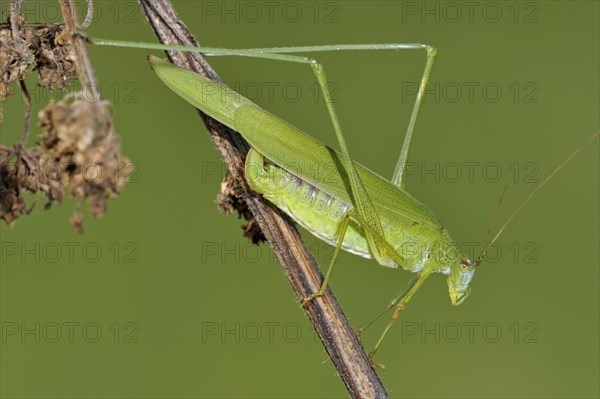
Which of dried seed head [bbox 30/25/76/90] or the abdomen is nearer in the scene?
dried seed head [bbox 30/25/76/90]

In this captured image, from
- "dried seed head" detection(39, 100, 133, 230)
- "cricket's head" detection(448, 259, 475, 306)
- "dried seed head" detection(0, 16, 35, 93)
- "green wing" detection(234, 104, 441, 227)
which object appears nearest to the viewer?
"dried seed head" detection(39, 100, 133, 230)

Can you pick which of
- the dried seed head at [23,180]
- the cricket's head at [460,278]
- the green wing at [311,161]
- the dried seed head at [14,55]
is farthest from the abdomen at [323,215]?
the dried seed head at [14,55]

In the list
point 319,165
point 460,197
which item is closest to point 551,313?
point 460,197

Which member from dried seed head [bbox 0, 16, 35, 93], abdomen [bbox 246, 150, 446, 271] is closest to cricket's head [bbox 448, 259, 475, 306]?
abdomen [bbox 246, 150, 446, 271]

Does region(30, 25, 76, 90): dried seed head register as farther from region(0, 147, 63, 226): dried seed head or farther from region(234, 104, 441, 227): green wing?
region(234, 104, 441, 227): green wing

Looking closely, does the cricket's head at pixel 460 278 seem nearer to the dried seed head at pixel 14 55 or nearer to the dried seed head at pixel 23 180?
the dried seed head at pixel 23 180

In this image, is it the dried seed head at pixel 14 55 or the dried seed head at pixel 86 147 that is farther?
the dried seed head at pixel 14 55

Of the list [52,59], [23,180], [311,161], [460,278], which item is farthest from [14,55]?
[460,278]

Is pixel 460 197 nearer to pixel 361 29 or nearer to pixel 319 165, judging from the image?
pixel 361 29
